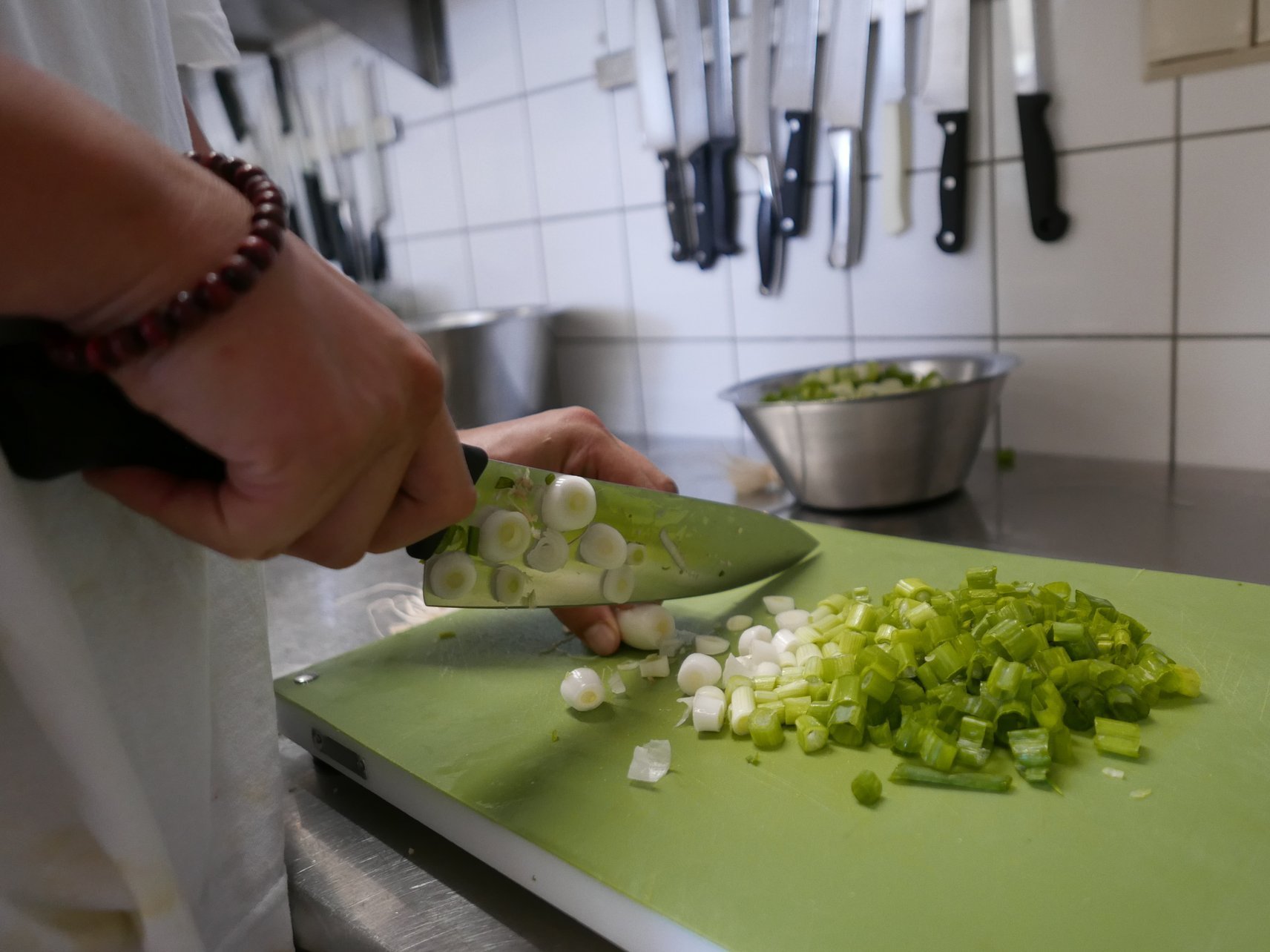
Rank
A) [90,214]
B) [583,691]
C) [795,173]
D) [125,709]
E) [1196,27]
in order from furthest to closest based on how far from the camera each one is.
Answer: [795,173], [1196,27], [583,691], [125,709], [90,214]

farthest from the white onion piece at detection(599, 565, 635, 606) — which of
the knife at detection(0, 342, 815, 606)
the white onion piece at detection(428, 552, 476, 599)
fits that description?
the white onion piece at detection(428, 552, 476, 599)

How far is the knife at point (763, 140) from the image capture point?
1.29 metres

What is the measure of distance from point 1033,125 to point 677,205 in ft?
1.79

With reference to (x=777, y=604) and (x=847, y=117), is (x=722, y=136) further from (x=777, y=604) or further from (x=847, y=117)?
(x=777, y=604)

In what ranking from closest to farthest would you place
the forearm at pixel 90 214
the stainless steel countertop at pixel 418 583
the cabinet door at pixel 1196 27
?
the forearm at pixel 90 214 < the stainless steel countertop at pixel 418 583 < the cabinet door at pixel 1196 27

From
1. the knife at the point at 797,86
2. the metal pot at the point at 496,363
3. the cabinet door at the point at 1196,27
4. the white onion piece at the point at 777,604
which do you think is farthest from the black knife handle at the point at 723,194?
the white onion piece at the point at 777,604

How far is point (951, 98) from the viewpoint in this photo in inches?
45.3

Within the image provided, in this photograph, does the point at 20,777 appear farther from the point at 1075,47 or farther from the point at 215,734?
the point at 1075,47

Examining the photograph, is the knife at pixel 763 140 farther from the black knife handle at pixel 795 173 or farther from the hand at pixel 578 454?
the hand at pixel 578 454

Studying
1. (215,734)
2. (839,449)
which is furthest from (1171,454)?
(215,734)

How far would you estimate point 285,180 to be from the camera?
7.14 feet

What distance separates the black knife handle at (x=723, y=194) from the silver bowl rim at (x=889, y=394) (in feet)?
0.89

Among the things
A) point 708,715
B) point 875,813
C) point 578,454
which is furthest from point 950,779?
point 578,454

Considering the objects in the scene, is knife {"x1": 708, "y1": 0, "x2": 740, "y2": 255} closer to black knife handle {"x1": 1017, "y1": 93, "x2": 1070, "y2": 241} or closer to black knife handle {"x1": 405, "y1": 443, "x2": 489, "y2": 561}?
black knife handle {"x1": 1017, "y1": 93, "x2": 1070, "y2": 241}
